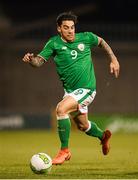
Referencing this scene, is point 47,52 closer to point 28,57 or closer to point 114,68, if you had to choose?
point 28,57

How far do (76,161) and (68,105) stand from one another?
189 cm

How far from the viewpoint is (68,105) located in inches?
381

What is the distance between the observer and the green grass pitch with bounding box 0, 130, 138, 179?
Answer: 28.8ft

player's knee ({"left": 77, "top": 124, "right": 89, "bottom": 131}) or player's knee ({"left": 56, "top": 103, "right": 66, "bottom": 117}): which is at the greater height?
player's knee ({"left": 56, "top": 103, "right": 66, "bottom": 117})

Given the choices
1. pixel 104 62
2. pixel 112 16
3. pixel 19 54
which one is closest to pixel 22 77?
pixel 19 54

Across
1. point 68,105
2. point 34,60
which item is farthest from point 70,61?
point 68,105

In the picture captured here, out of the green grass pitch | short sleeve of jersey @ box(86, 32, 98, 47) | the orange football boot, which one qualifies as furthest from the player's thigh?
short sleeve of jersey @ box(86, 32, 98, 47)

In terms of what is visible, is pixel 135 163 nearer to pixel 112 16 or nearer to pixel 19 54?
pixel 19 54

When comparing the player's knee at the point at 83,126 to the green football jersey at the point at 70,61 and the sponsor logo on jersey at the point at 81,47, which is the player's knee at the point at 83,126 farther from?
the sponsor logo on jersey at the point at 81,47

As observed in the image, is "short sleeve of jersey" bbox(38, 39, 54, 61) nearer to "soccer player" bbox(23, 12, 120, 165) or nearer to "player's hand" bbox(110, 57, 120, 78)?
"soccer player" bbox(23, 12, 120, 165)

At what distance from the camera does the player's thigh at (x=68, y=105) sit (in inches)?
378

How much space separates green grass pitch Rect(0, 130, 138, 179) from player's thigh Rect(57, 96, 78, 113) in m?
0.81

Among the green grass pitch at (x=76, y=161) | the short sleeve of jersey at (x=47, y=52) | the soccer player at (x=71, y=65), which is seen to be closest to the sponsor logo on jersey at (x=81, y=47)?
the soccer player at (x=71, y=65)

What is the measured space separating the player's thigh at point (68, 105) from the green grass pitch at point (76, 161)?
2.65ft
